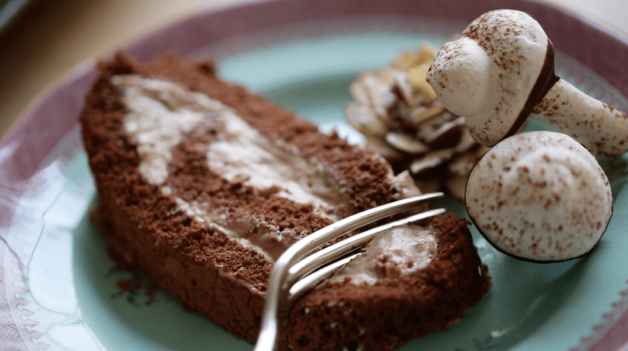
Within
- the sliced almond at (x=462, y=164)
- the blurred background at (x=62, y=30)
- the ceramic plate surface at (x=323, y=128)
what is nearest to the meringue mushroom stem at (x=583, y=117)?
the ceramic plate surface at (x=323, y=128)

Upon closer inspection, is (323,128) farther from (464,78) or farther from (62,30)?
(62,30)

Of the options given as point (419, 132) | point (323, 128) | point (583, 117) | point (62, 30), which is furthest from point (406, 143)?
point (62, 30)

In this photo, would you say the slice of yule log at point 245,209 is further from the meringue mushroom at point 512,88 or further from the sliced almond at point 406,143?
the meringue mushroom at point 512,88

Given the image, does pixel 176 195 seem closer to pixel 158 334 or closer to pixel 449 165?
pixel 158 334

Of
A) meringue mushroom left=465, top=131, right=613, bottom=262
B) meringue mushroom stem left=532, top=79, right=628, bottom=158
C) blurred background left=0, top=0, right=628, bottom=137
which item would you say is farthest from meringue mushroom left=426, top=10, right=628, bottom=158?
blurred background left=0, top=0, right=628, bottom=137

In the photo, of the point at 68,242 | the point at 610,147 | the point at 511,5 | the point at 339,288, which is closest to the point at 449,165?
the point at 610,147

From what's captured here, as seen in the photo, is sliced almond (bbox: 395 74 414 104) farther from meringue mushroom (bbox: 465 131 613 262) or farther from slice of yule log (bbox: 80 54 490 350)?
meringue mushroom (bbox: 465 131 613 262)

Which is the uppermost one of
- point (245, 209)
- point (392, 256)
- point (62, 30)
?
point (62, 30)
